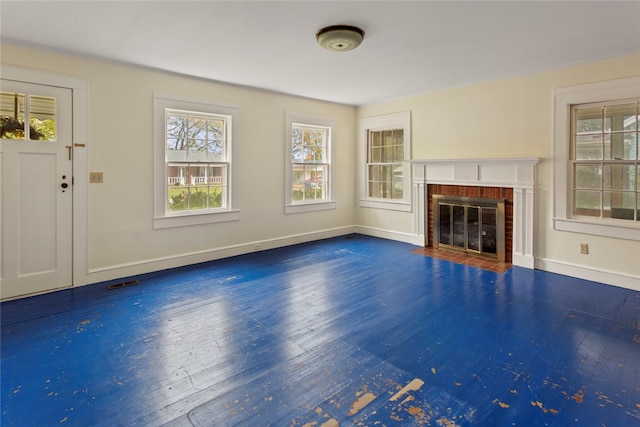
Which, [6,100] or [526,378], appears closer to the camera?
[526,378]

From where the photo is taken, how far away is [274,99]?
544 centimetres

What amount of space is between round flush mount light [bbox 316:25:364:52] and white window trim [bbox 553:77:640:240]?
9.04 ft

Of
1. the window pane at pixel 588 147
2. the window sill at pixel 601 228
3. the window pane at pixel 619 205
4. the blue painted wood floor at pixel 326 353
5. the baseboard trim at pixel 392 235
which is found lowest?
the blue painted wood floor at pixel 326 353

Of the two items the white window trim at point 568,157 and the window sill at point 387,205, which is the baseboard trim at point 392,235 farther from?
the white window trim at point 568,157

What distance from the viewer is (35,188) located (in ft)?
11.5

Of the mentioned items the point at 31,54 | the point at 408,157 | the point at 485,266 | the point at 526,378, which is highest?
the point at 31,54

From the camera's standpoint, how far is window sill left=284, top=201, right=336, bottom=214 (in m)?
5.80

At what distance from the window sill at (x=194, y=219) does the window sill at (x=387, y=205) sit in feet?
8.76

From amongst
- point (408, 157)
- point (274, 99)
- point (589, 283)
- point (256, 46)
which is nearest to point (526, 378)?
point (589, 283)

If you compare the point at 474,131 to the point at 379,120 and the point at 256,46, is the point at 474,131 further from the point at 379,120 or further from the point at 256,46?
the point at 256,46

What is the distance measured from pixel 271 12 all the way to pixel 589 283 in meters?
4.39

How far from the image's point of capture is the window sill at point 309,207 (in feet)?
19.0

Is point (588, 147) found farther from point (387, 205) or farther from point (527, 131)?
point (387, 205)

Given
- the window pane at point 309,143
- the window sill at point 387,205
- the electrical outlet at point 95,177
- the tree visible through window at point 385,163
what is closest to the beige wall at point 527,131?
the tree visible through window at point 385,163
